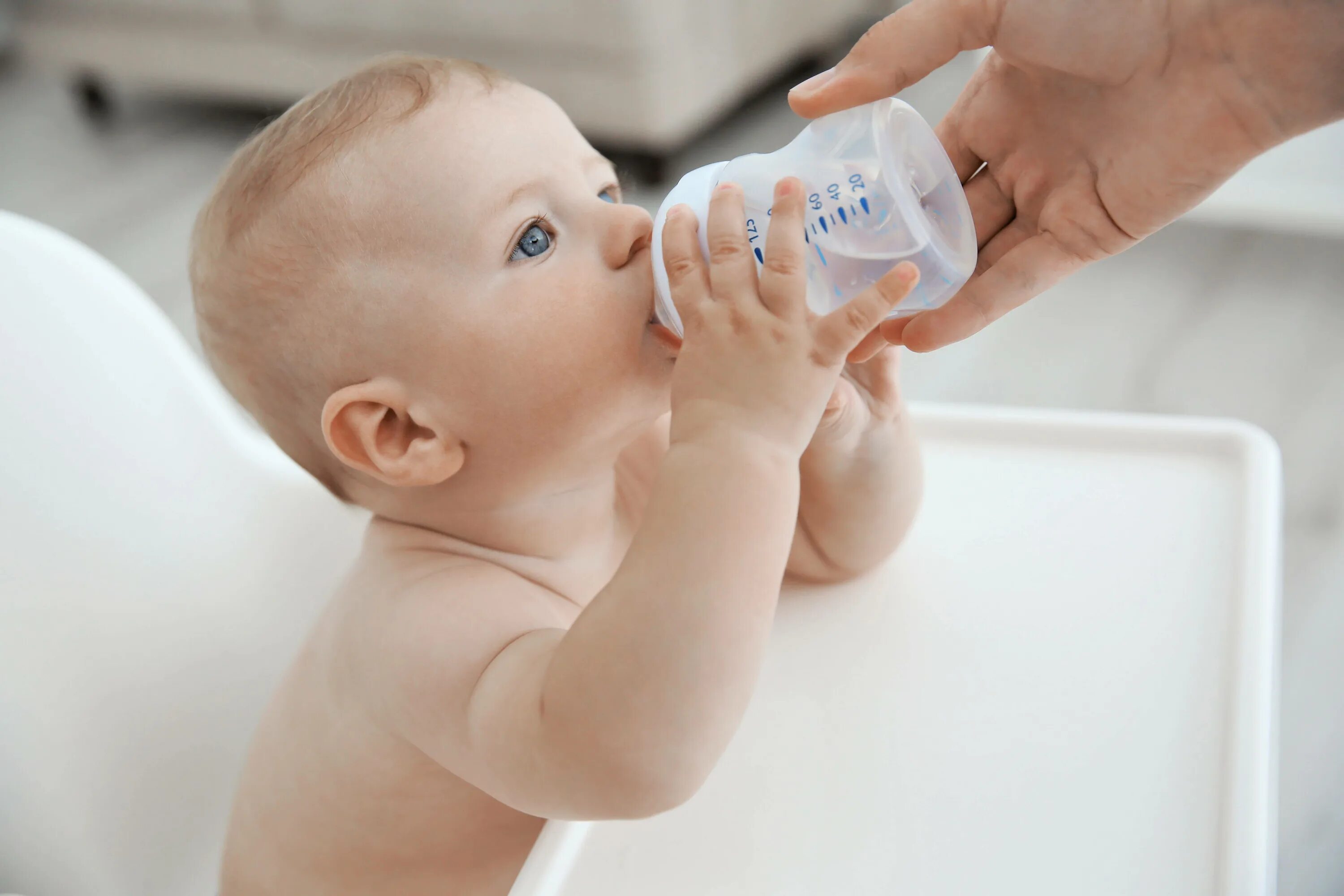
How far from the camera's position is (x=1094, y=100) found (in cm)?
70

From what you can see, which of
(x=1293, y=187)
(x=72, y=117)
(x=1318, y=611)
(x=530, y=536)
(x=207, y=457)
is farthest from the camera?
(x=72, y=117)

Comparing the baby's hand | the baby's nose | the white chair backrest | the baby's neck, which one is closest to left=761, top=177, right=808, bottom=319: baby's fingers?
the baby's hand

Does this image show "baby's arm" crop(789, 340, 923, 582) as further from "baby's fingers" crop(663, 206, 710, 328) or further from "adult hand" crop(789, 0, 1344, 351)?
"baby's fingers" crop(663, 206, 710, 328)

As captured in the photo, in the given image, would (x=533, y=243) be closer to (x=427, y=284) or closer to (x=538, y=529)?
(x=427, y=284)

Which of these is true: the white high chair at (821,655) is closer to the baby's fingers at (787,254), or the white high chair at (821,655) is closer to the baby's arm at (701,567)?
the baby's arm at (701,567)

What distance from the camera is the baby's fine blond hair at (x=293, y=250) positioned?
0.61 m

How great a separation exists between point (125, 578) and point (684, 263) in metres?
0.45

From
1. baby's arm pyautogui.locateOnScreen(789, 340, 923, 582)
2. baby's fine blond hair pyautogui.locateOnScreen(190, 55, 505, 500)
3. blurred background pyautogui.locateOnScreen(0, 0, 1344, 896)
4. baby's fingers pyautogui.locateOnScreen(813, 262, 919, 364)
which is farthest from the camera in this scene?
blurred background pyautogui.locateOnScreen(0, 0, 1344, 896)

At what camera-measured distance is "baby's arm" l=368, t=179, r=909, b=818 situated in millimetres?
511

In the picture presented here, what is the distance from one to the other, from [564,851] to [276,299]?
0.31m

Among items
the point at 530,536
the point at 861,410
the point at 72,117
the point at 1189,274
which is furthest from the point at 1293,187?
the point at 72,117

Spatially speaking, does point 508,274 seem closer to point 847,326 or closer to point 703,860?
point 847,326

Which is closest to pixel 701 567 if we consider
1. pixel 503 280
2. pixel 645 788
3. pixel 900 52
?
pixel 645 788

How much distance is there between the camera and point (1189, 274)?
5.60 ft
